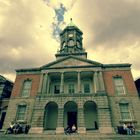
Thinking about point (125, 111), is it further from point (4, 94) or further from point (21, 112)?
point (4, 94)

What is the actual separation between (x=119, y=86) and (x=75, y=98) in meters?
8.62

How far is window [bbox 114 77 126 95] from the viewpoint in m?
25.3

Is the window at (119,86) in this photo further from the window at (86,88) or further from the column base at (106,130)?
the column base at (106,130)

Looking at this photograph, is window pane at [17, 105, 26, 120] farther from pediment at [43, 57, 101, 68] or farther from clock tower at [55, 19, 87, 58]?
clock tower at [55, 19, 87, 58]

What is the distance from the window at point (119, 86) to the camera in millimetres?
25347

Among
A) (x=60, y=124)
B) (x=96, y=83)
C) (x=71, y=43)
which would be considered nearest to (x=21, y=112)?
(x=60, y=124)

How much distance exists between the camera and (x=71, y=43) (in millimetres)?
35031

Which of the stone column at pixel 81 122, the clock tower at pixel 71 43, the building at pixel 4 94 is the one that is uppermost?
the clock tower at pixel 71 43

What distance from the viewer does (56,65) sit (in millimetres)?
28062

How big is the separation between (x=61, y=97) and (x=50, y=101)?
199cm

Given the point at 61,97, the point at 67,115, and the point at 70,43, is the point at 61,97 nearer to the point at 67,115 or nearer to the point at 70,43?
the point at 67,115

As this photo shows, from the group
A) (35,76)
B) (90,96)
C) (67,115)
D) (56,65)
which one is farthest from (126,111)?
(35,76)

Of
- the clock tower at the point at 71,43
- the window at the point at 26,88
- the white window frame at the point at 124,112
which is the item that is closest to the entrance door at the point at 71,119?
the white window frame at the point at 124,112

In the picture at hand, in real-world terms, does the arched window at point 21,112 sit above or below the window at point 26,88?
below
